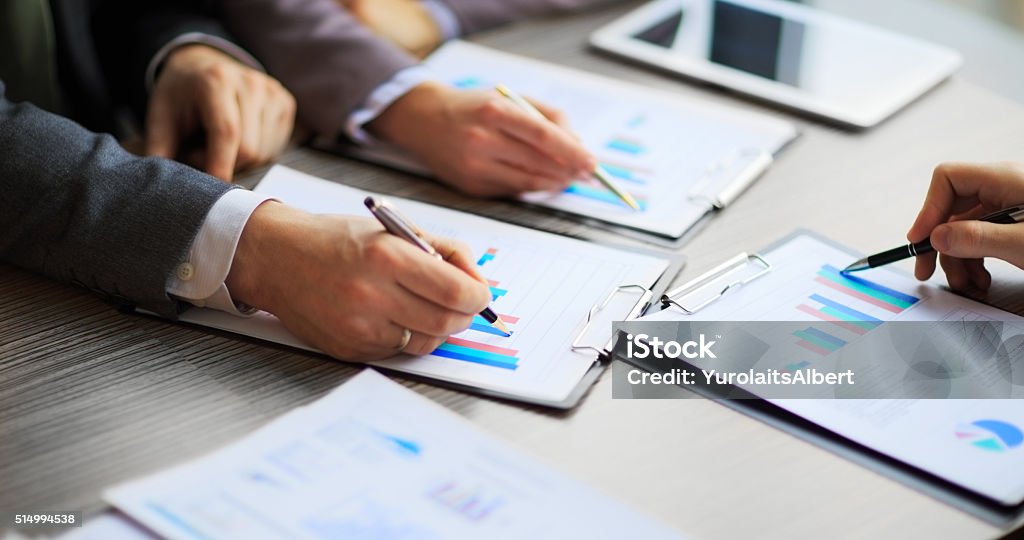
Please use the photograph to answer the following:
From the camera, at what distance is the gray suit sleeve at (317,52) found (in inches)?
47.8

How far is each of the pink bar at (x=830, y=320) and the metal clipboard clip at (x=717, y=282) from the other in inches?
2.4

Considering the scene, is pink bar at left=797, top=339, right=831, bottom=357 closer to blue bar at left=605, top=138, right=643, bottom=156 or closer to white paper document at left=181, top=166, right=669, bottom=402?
white paper document at left=181, top=166, right=669, bottom=402

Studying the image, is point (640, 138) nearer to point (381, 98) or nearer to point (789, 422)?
point (381, 98)

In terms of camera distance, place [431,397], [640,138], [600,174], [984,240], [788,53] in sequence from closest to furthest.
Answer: [431,397] → [984,240] → [600,174] → [640,138] → [788,53]

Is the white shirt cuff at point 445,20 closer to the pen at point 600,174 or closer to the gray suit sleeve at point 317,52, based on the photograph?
the gray suit sleeve at point 317,52

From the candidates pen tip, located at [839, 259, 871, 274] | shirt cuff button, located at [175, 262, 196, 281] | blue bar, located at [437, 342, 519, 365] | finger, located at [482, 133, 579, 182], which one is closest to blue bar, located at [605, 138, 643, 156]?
finger, located at [482, 133, 579, 182]

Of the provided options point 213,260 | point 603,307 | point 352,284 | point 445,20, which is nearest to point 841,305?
point 603,307

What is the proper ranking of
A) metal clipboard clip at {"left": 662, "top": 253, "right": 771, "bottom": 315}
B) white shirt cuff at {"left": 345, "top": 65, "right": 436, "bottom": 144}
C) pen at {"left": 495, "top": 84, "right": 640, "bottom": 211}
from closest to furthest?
metal clipboard clip at {"left": 662, "top": 253, "right": 771, "bottom": 315}
pen at {"left": 495, "top": 84, "right": 640, "bottom": 211}
white shirt cuff at {"left": 345, "top": 65, "right": 436, "bottom": 144}

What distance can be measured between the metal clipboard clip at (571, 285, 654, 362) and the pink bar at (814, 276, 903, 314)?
0.53 feet

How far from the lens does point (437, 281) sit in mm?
808

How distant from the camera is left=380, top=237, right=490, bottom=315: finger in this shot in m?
0.81

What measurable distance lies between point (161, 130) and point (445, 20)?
472mm

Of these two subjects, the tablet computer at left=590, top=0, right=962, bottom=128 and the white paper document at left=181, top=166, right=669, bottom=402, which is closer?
the white paper document at left=181, top=166, right=669, bottom=402

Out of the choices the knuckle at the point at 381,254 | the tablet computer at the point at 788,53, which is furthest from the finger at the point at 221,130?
the tablet computer at the point at 788,53
